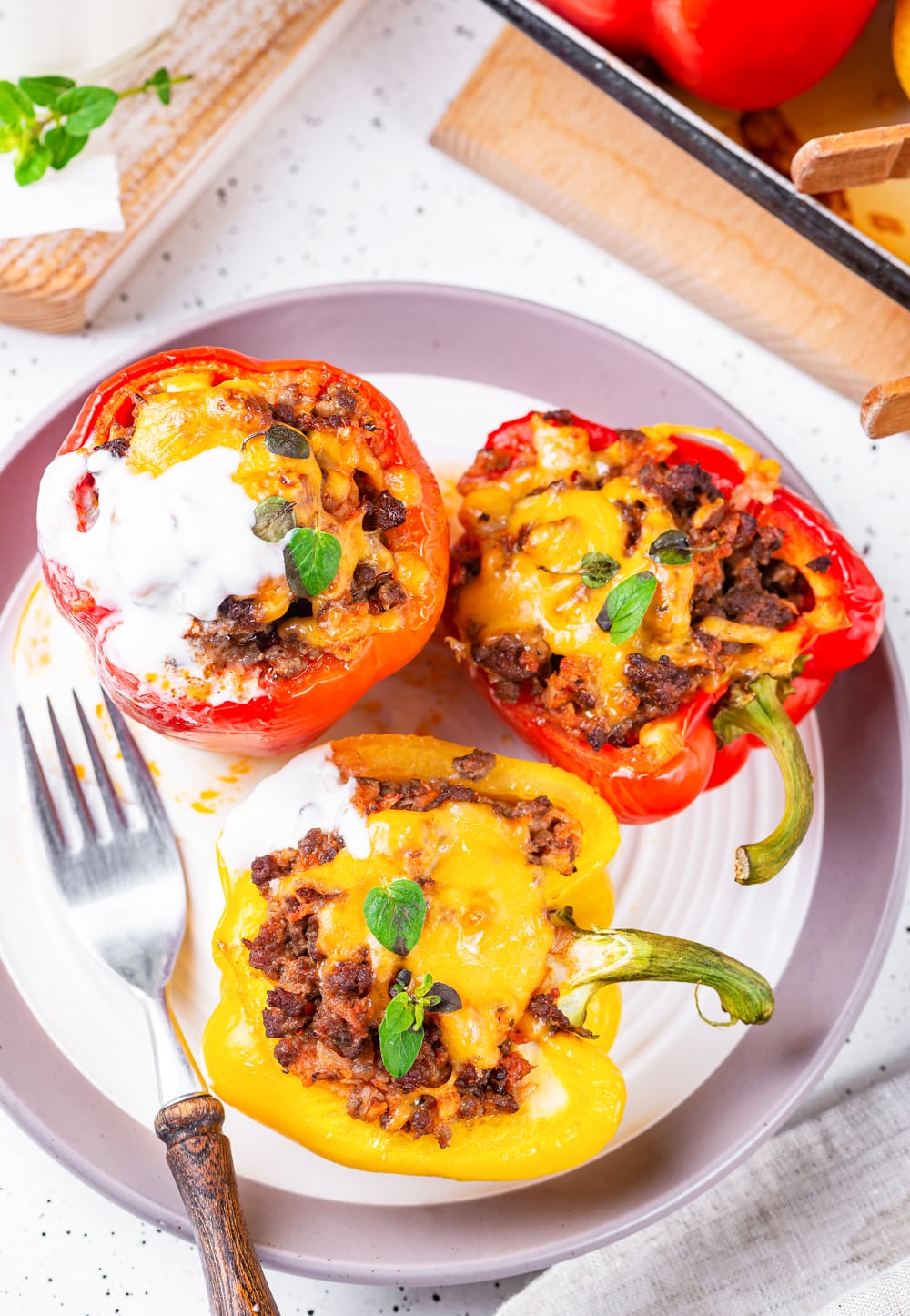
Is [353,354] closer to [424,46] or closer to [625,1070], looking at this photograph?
[424,46]

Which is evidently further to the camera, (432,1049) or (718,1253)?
(718,1253)

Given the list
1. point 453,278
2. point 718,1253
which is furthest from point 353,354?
point 718,1253

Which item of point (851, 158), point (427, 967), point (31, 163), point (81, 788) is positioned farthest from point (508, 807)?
point (31, 163)

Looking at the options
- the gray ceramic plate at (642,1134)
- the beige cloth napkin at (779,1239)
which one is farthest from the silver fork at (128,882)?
the beige cloth napkin at (779,1239)

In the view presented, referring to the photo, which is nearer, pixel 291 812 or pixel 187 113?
pixel 291 812

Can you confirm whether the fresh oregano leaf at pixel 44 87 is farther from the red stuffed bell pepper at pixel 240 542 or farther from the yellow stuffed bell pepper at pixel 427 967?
the yellow stuffed bell pepper at pixel 427 967

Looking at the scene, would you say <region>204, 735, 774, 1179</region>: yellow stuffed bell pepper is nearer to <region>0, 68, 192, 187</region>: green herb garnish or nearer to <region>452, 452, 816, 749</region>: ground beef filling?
<region>452, 452, 816, 749</region>: ground beef filling

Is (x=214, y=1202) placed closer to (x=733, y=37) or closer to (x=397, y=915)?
(x=397, y=915)
